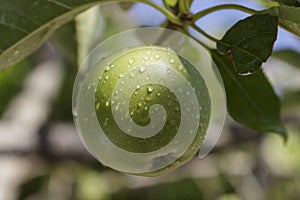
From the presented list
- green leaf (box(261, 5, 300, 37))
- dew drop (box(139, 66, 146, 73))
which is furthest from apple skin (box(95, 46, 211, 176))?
green leaf (box(261, 5, 300, 37))

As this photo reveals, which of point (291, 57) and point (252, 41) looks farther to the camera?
point (291, 57)

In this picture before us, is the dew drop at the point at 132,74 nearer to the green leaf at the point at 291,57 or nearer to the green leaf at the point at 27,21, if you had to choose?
the green leaf at the point at 27,21

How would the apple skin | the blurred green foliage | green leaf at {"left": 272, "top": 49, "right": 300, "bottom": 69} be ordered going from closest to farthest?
the apple skin < green leaf at {"left": 272, "top": 49, "right": 300, "bottom": 69} < the blurred green foliage

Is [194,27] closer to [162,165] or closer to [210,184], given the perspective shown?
[162,165]

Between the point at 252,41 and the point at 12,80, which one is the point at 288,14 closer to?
the point at 252,41

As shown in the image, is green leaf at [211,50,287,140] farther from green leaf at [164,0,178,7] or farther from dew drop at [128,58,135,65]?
dew drop at [128,58,135,65]

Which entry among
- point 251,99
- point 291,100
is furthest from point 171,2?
point 291,100

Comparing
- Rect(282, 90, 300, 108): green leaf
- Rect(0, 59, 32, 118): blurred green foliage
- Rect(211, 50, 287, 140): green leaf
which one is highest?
Rect(0, 59, 32, 118): blurred green foliage
